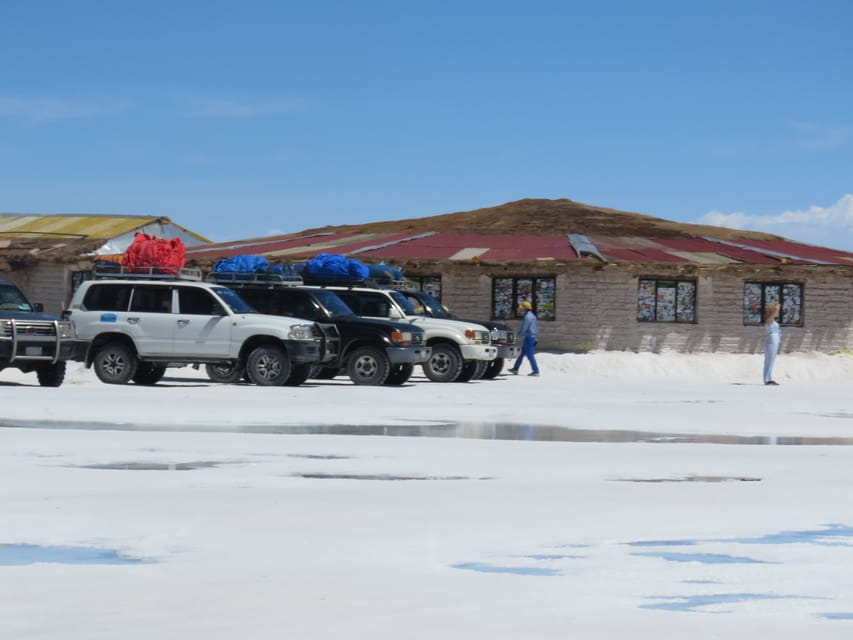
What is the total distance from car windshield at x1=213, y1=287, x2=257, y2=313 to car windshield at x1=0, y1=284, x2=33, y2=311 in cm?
314

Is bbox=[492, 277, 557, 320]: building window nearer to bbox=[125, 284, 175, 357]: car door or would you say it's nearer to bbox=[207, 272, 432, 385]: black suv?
bbox=[207, 272, 432, 385]: black suv

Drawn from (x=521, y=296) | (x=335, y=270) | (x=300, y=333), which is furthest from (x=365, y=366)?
(x=521, y=296)

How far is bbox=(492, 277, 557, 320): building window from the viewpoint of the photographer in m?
39.9

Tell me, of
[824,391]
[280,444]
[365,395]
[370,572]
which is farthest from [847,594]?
[824,391]

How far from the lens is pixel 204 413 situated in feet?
59.7

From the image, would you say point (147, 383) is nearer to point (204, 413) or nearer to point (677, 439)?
point (204, 413)

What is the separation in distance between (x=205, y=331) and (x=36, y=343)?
2.93m

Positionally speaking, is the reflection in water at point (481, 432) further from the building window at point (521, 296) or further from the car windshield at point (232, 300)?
the building window at point (521, 296)

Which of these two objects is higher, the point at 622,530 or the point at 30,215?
the point at 30,215

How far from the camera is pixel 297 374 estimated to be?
25172 millimetres

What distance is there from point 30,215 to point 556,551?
165 ft

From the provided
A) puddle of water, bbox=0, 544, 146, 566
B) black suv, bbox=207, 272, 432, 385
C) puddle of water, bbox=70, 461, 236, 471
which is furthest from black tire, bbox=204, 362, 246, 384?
puddle of water, bbox=0, 544, 146, 566

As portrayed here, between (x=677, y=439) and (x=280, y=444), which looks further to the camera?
(x=677, y=439)

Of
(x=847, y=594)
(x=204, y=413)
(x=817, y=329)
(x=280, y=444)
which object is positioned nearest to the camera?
(x=847, y=594)
